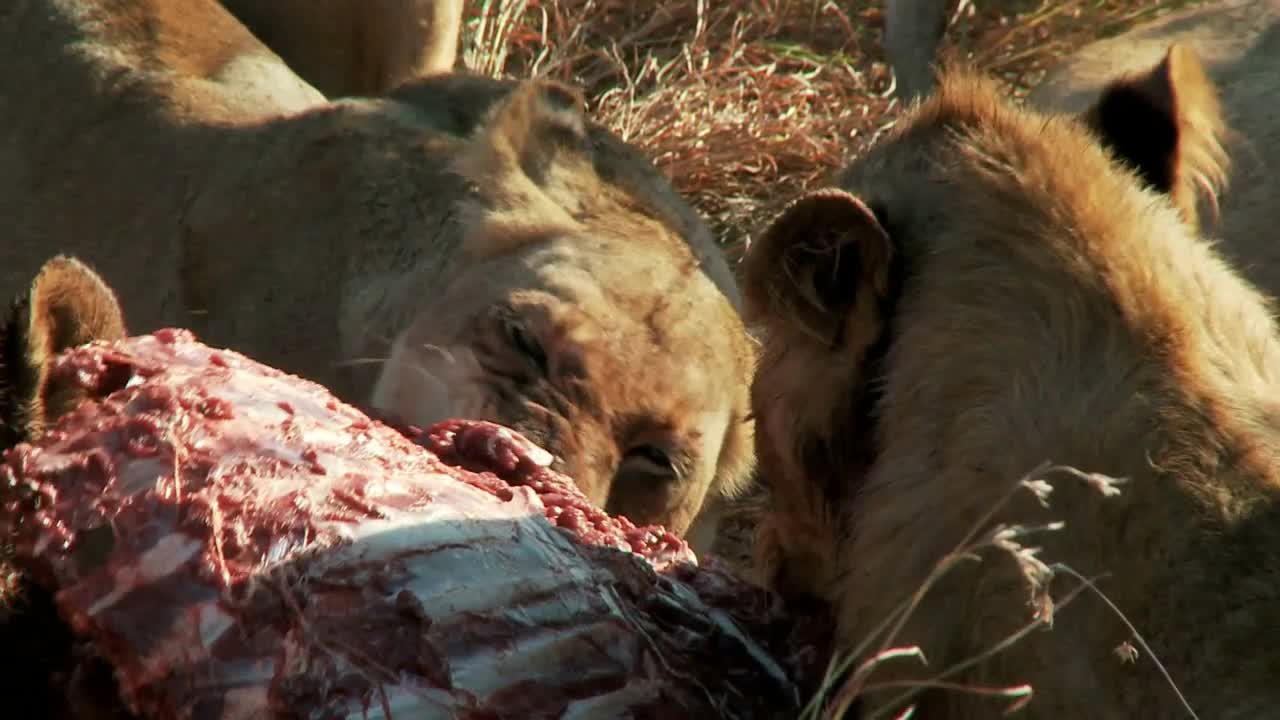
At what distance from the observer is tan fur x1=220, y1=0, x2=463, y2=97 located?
571 centimetres

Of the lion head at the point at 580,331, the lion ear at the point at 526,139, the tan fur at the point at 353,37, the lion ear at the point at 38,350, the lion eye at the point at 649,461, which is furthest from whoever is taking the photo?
the tan fur at the point at 353,37

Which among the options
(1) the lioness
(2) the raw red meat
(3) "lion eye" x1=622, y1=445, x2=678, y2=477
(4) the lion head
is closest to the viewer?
(1) the lioness

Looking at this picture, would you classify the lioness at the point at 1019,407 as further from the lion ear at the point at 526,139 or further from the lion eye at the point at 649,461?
the lion ear at the point at 526,139

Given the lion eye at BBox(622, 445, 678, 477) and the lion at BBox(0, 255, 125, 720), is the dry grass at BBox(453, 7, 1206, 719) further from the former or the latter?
the lion at BBox(0, 255, 125, 720)

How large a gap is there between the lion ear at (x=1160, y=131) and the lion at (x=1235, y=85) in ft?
5.00

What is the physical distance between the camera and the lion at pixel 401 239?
3.74m

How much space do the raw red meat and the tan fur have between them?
11.5 ft

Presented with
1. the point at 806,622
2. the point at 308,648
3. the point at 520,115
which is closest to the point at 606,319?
the point at 520,115

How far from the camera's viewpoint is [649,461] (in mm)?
3795

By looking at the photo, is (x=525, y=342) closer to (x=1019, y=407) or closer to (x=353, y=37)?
(x=1019, y=407)

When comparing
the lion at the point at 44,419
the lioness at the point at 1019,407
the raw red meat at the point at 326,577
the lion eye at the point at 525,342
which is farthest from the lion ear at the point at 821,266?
the lion eye at the point at 525,342

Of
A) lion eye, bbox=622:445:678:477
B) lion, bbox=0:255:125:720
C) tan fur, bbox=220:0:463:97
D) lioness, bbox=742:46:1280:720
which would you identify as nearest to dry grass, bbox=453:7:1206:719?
tan fur, bbox=220:0:463:97

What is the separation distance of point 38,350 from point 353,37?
361cm

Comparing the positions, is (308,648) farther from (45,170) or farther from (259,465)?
(45,170)
